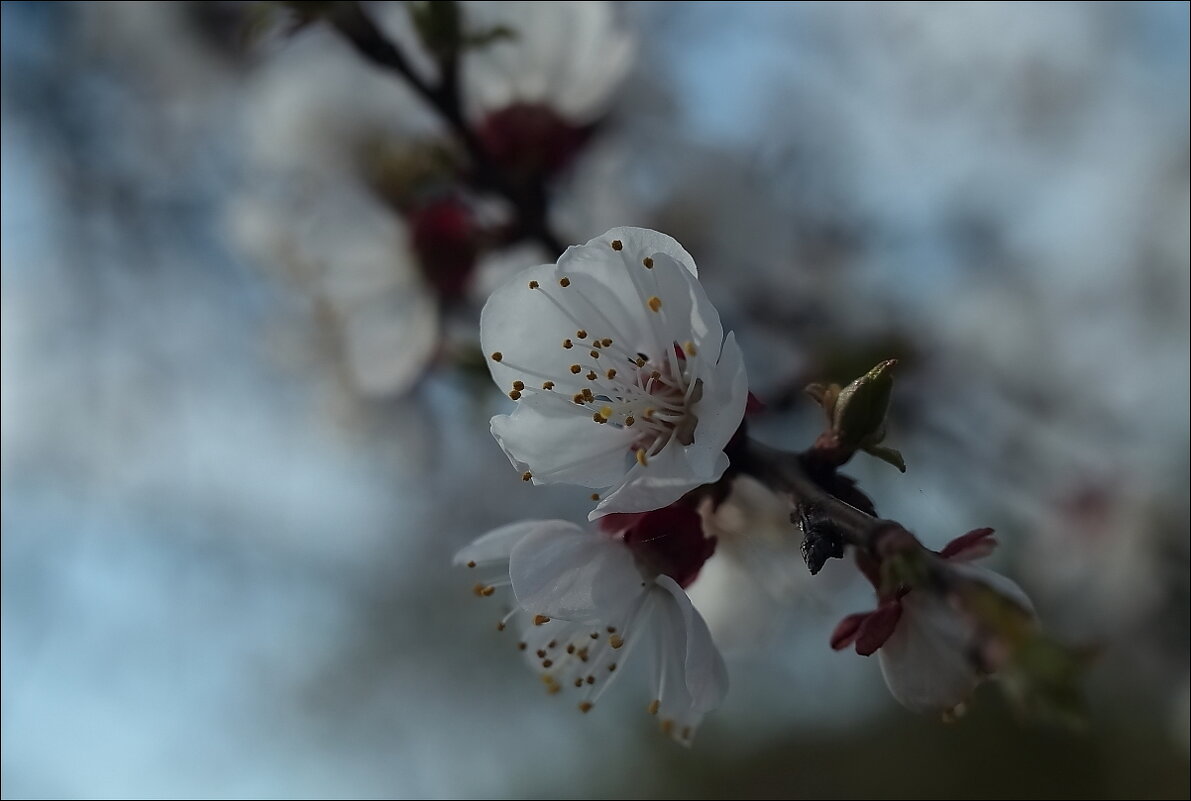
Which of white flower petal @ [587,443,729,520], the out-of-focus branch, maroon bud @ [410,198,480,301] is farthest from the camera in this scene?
maroon bud @ [410,198,480,301]

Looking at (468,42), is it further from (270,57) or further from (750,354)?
(270,57)

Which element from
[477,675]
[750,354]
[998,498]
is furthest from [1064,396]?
[477,675]

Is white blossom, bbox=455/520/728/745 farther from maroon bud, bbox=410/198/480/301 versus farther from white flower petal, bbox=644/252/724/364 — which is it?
maroon bud, bbox=410/198/480/301

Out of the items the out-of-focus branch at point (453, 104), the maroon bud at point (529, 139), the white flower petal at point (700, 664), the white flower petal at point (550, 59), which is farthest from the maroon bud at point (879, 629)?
the white flower petal at point (550, 59)

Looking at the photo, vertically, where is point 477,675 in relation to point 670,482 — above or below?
above

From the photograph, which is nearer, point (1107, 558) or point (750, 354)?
point (750, 354)

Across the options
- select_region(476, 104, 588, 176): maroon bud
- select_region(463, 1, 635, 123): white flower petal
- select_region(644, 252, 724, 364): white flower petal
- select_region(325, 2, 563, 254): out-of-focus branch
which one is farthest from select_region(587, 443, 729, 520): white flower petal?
select_region(463, 1, 635, 123): white flower petal
